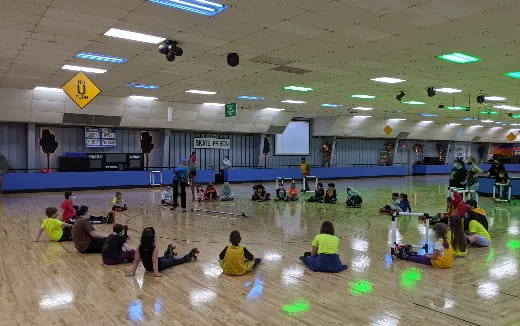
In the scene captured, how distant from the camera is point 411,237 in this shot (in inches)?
345

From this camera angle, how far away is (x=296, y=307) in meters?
4.65

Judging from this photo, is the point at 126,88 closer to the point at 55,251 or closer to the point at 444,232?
the point at 55,251

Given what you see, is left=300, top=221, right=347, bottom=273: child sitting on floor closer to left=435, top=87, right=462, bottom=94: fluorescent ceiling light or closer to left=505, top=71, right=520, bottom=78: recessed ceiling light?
left=505, top=71, right=520, bottom=78: recessed ceiling light

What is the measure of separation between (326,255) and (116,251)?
3.28 metres

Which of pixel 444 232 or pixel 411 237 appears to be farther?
pixel 411 237

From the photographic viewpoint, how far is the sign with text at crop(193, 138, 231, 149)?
2409 centimetres

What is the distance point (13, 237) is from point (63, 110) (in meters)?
10.5

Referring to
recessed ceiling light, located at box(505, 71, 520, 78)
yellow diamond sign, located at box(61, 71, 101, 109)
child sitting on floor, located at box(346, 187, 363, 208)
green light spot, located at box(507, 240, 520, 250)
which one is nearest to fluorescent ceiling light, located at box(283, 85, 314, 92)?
child sitting on floor, located at box(346, 187, 363, 208)

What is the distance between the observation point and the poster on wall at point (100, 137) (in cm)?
1992

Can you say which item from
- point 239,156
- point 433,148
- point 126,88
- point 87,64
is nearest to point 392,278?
point 87,64

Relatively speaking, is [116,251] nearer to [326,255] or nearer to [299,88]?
[326,255]

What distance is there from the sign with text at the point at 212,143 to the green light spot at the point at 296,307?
19.8 m

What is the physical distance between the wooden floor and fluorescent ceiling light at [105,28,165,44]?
13.7 ft

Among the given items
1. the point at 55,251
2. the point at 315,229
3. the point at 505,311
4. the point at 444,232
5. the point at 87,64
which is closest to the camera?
the point at 505,311
